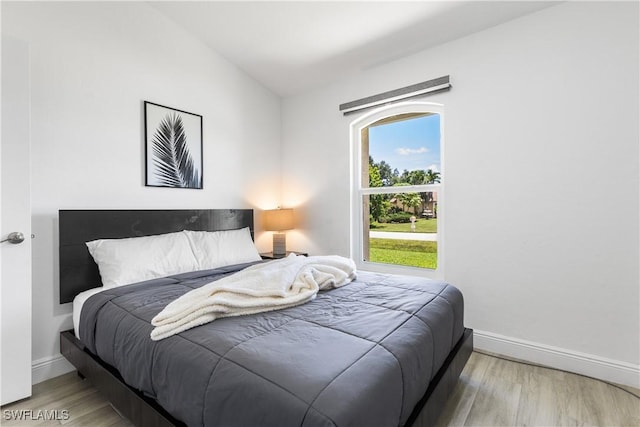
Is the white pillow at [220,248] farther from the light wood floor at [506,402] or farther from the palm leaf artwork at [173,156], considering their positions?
the light wood floor at [506,402]

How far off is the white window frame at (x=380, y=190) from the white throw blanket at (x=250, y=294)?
1229 millimetres

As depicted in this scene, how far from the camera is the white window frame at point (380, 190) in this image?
112 inches

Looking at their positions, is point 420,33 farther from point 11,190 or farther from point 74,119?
point 11,190

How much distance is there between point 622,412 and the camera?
1.75 metres

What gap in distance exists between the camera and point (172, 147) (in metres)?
2.86

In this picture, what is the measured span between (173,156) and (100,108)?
2.09 ft

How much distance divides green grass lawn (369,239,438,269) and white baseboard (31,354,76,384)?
2694mm

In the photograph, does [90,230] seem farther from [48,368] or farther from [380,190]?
[380,190]

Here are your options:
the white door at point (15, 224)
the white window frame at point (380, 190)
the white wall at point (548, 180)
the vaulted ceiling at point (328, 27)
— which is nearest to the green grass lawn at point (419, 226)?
the white window frame at point (380, 190)

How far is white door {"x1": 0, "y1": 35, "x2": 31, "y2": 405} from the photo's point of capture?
1.81 metres

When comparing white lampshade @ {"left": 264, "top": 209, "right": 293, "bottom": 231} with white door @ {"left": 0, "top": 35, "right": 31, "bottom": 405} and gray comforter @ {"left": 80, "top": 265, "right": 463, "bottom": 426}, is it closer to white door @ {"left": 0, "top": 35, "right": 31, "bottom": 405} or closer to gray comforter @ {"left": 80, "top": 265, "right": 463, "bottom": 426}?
gray comforter @ {"left": 80, "top": 265, "right": 463, "bottom": 426}

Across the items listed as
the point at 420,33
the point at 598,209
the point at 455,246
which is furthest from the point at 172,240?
the point at 598,209

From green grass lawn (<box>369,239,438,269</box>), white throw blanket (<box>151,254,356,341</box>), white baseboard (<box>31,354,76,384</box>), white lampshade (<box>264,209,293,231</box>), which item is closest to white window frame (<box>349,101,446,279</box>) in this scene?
green grass lawn (<box>369,239,438,269</box>)

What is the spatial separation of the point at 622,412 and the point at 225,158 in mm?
Result: 3541
